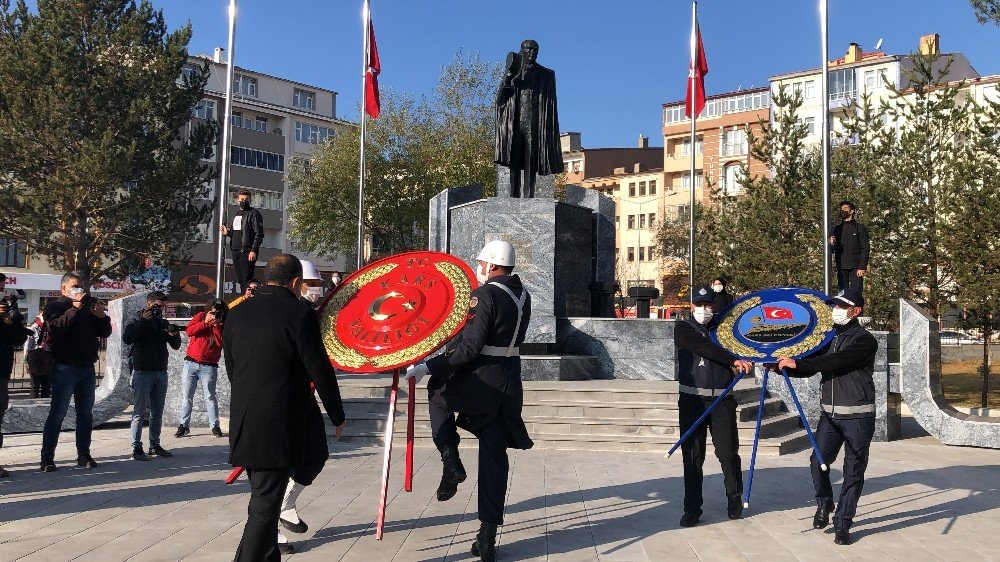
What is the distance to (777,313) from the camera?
8.08 m

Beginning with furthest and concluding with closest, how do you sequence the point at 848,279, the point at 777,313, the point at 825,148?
the point at 825,148
the point at 848,279
the point at 777,313

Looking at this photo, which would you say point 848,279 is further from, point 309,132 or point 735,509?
point 309,132

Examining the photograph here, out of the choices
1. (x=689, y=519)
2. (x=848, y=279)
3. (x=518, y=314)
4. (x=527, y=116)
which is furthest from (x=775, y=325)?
(x=527, y=116)

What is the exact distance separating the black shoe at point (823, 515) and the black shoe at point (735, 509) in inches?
23.6

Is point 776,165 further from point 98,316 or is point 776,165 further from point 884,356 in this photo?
point 98,316

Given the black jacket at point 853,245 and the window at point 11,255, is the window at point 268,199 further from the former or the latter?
the black jacket at point 853,245

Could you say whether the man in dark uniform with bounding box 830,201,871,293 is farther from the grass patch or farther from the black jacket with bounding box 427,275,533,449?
A: the black jacket with bounding box 427,275,533,449

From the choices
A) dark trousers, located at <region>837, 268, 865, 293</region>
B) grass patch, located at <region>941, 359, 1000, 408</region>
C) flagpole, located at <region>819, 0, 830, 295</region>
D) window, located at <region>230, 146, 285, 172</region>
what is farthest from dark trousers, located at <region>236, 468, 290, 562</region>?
window, located at <region>230, 146, 285, 172</region>

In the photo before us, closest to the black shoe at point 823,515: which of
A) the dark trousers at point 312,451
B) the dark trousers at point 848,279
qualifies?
the dark trousers at point 312,451

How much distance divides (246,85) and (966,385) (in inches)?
2157

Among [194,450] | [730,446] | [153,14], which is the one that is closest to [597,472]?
[730,446]

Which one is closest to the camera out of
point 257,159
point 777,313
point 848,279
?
point 777,313

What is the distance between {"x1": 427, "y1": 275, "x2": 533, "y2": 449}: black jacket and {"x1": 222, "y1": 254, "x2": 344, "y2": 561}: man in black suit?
118 centimetres

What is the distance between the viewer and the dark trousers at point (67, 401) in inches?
388
